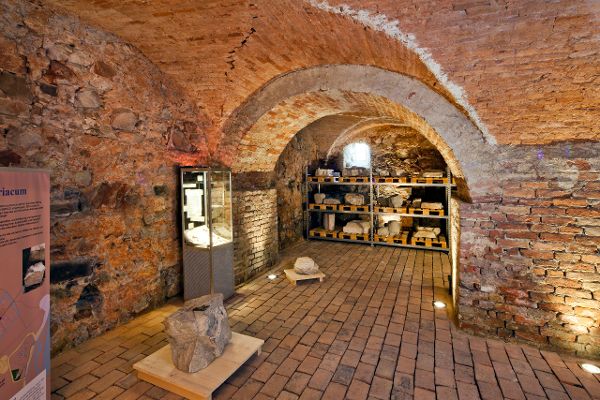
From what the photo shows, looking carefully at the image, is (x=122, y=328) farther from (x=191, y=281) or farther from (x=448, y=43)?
(x=448, y=43)

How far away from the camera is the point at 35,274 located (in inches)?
85.5

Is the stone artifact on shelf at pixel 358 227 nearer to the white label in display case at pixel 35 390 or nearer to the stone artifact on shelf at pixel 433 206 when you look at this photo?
the stone artifact on shelf at pixel 433 206

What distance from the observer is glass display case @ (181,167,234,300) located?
4.16 m

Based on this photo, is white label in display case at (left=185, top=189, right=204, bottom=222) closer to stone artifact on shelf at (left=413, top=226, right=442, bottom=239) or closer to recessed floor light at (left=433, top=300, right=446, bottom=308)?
recessed floor light at (left=433, top=300, right=446, bottom=308)

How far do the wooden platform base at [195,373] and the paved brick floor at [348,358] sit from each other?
113 mm

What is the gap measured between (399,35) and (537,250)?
2.69 metres

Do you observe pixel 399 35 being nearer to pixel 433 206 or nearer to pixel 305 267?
→ pixel 305 267

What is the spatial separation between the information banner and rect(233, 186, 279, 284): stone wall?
2776 mm

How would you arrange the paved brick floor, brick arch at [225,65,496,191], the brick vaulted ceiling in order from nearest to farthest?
the brick vaulted ceiling
the paved brick floor
brick arch at [225,65,496,191]

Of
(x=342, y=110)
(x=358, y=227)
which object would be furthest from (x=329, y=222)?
(x=342, y=110)

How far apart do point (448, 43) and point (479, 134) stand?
1.18 m

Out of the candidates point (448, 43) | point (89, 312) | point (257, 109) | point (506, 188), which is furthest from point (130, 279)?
point (506, 188)

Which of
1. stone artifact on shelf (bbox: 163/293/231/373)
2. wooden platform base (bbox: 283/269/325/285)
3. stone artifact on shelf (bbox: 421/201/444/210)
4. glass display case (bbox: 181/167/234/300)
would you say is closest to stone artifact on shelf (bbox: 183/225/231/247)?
glass display case (bbox: 181/167/234/300)

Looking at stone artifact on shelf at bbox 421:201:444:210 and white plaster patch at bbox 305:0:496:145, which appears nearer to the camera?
white plaster patch at bbox 305:0:496:145
